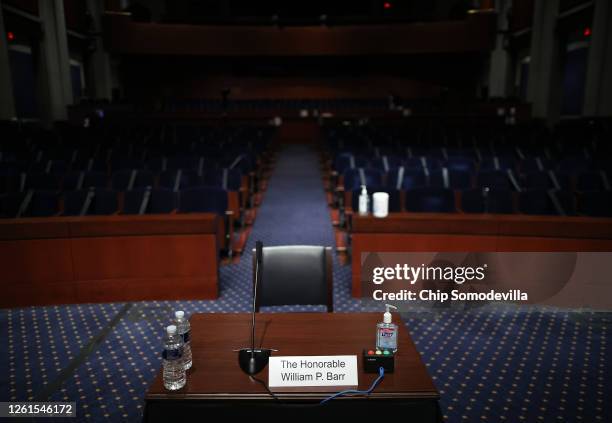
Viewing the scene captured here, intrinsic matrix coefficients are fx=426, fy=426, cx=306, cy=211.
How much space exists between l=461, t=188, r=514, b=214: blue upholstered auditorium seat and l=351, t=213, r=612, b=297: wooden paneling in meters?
0.91

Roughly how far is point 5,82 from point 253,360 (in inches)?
420

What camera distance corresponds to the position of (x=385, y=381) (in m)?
1.38

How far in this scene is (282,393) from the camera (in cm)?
132

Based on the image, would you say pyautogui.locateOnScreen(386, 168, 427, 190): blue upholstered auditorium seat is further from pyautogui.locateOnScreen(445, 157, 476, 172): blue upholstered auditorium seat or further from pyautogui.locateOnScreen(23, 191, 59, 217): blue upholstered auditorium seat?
pyautogui.locateOnScreen(23, 191, 59, 217): blue upholstered auditorium seat

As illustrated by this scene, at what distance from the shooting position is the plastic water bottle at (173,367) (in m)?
1.35

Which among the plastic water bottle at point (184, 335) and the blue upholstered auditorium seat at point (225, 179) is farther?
the blue upholstered auditorium seat at point (225, 179)

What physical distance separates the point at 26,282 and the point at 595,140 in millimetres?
8862

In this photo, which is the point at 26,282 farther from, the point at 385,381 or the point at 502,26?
the point at 502,26

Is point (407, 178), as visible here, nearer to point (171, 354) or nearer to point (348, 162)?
point (348, 162)

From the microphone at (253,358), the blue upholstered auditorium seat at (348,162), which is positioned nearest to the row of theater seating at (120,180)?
the blue upholstered auditorium seat at (348,162)

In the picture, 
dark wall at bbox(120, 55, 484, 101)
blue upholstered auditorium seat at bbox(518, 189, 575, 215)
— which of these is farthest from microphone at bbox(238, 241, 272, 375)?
dark wall at bbox(120, 55, 484, 101)

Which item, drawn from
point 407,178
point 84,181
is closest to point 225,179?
point 84,181

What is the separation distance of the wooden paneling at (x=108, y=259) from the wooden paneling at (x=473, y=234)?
4.09 feet

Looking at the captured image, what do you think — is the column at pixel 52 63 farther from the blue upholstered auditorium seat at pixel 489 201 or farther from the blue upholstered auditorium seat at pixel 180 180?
the blue upholstered auditorium seat at pixel 489 201
